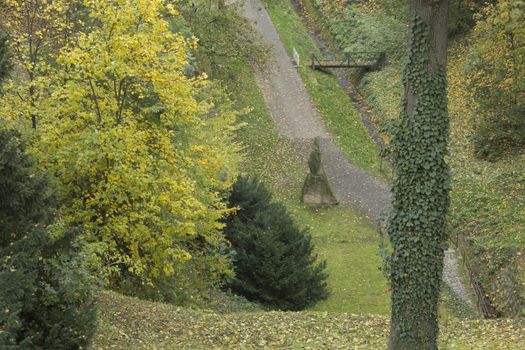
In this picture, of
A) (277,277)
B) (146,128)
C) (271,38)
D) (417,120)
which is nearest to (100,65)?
(146,128)

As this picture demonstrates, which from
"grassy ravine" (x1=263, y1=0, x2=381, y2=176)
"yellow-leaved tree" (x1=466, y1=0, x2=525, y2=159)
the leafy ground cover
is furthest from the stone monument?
"yellow-leaved tree" (x1=466, y1=0, x2=525, y2=159)

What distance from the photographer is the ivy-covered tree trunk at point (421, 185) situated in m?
9.21

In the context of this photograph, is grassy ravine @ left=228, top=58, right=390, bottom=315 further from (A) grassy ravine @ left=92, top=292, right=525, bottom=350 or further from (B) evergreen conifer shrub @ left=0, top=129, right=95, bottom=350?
(B) evergreen conifer shrub @ left=0, top=129, right=95, bottom=350

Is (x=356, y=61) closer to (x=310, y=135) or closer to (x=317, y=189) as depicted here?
(x=310, y=135)

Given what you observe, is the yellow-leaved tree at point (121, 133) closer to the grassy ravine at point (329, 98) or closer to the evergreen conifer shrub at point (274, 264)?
the evergreen conifer shrub at point (274, 264)

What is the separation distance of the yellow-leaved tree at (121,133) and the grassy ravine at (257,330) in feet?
2.65

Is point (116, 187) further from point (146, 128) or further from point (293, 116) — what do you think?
point (293, 116)

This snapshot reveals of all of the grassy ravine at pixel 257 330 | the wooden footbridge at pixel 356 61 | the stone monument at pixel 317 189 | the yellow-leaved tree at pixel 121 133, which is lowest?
the grassy ravine at pixel 257 330

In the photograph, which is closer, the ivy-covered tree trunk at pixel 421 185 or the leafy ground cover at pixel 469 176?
the ivy-covered tree trunk at pixel 421 185

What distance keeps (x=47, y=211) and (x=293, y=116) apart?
2303 centimetres

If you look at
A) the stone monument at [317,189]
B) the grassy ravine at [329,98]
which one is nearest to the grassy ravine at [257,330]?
the stone monument at [317,189]

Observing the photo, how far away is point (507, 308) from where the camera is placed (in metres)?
16.8

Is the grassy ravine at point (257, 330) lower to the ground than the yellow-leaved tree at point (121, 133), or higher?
lower

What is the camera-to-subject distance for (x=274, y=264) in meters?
17.8
